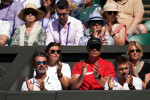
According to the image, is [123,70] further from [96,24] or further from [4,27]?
[4,27]

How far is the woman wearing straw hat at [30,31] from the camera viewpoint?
8.41 m

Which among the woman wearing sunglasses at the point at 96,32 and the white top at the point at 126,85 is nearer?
the white top at the point at 126,85

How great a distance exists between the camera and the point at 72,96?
6.09 metres

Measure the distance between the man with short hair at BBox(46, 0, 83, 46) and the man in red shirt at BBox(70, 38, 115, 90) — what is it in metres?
1.24

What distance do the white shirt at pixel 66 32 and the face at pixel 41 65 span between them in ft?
4.32

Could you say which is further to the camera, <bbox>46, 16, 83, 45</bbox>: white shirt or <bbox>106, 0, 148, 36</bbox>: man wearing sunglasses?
<bbox>106, 0, 148, 36</bbox>: man wearing sunglasses

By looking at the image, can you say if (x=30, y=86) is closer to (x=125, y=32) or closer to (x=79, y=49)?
(x=79, y=49)

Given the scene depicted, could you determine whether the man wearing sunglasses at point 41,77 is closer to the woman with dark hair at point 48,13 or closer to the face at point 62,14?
the face at point 62,14

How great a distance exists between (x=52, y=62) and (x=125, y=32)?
1.82 metres

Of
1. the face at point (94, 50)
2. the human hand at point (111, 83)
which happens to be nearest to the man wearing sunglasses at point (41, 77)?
the face at point (94, 50)

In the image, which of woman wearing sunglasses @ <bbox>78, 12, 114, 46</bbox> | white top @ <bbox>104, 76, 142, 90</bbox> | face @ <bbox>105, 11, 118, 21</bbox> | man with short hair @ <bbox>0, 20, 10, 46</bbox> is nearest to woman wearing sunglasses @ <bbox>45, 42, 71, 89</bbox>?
white top @ <bbox>104, 76, 142, 90</bbox>

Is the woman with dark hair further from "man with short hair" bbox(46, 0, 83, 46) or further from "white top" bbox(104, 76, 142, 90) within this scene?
"white top" bbox(104, 76, 142, 90)

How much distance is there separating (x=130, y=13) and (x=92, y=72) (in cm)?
281

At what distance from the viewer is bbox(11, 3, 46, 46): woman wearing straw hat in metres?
8.41
